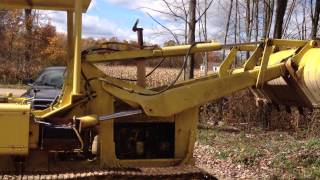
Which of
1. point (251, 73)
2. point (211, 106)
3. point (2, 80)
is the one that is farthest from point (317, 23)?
point (2, 80)

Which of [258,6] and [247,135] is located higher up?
[258,6]

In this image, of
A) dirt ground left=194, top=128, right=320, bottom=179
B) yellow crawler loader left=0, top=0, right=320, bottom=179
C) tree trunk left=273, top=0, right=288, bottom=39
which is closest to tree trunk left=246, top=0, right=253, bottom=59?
tree trunk left=273, top=0, right=288, bottom=39

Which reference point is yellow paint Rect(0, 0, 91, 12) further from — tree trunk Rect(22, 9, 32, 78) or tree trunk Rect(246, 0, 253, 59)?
tree trunk Rect(22, 9, 32, 78)

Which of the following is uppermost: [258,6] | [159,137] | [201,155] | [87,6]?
[258,6]

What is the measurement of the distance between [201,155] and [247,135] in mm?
2961

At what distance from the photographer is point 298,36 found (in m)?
24.9

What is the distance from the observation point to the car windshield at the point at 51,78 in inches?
548

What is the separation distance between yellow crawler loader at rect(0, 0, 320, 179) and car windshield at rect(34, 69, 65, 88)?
602 cm

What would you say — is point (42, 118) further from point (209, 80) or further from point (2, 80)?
point (2, 80)

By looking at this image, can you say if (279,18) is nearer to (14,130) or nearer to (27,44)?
(14,130)

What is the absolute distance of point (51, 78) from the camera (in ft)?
46.9

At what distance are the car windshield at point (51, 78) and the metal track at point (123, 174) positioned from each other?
22.1 ft

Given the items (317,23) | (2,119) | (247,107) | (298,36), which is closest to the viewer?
(2,119)

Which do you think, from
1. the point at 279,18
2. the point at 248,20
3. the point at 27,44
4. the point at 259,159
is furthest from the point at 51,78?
the point at 27,44
